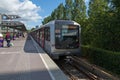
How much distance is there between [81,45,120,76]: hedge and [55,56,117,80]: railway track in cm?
73

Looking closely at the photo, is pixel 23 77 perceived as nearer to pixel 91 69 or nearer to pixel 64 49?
pixel 91 69

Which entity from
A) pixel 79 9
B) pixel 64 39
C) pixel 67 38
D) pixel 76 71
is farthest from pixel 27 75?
pixel 79 9

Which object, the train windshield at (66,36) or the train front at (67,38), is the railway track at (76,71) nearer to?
the train front at (67,38)

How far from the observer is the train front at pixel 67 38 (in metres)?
18.6

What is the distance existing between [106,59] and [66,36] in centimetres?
557

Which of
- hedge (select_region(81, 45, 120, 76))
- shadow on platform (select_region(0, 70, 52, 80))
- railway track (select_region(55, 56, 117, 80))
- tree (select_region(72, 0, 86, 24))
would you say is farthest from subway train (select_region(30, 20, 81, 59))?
tree (select_region(72, 0, 86, 24))

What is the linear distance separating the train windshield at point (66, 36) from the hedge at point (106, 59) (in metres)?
1.52

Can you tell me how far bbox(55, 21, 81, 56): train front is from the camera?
1859 cm

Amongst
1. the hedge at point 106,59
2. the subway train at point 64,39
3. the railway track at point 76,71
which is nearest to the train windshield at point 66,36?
the subway train at point 64,39

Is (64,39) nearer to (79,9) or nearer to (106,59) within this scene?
(106,59)

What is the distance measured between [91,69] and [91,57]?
2.34 meters

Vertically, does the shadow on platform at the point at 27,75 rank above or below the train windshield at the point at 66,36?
below

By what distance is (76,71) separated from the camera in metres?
15.9

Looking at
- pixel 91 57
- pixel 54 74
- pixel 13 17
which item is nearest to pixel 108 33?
pixel 91 57
